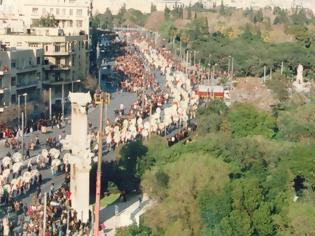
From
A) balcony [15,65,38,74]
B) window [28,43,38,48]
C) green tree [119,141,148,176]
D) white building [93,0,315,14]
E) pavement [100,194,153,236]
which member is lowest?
pavement [100,194,153,236]

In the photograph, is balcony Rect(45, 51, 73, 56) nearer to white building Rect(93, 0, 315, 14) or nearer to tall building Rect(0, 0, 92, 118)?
tall building Rect(0, 0, 92, 118)

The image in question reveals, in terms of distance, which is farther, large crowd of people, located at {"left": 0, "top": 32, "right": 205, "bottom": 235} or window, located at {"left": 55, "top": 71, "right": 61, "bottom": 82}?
→ window, located at {"left": 55, "top": 71, "right": 61, "bottom": 82}

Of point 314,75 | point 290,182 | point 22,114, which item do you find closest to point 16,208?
point 290,182

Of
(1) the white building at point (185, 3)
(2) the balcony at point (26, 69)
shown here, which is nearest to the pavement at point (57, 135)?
(2) the balcony at point (26, 69)

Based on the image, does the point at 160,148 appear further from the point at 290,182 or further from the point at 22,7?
the point at 22,7

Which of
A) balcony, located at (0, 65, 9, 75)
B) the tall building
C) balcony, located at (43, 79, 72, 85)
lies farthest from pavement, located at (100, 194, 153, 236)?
balcony, located at (43, 79, 72, 85)

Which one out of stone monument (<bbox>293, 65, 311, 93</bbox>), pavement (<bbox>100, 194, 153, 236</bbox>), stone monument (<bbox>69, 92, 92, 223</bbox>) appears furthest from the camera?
stone monument (<bbox>293, 65, 311, 93</bbox>)

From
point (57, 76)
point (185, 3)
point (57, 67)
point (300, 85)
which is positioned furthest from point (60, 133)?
point (185, 3)
